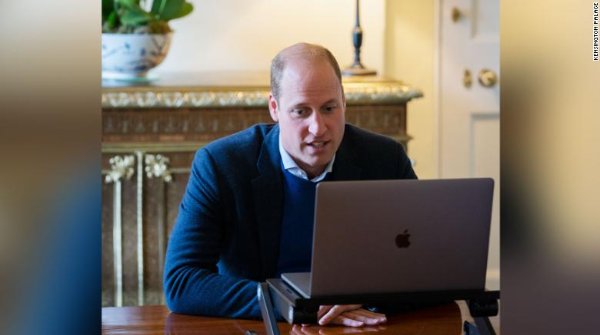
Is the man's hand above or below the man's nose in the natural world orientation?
below

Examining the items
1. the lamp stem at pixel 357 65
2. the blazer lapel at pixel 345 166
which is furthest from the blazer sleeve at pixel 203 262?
the lamp stem at pixel 357 65

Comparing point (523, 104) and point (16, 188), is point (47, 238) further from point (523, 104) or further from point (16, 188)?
point (523, 104)

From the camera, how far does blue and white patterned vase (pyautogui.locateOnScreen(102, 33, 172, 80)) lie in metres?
2.92

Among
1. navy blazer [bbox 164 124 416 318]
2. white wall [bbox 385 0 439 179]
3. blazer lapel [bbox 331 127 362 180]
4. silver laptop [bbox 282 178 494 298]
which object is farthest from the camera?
white wall [bbox 385 0 439 179]

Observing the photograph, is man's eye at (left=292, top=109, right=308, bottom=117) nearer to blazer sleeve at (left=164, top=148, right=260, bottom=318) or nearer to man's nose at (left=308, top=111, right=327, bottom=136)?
man's nose at (left=308, top=111, right=327, bottom=136)

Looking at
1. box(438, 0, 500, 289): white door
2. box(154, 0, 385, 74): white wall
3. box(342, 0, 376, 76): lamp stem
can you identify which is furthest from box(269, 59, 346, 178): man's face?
box(438, 0, 500, 289): white door

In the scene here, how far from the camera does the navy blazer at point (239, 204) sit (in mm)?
1729

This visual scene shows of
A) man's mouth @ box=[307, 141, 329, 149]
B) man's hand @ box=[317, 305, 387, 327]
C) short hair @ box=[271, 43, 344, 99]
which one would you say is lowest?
man's hand @ box=[317, 305, 387, 327]

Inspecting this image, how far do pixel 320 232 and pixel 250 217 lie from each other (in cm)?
66

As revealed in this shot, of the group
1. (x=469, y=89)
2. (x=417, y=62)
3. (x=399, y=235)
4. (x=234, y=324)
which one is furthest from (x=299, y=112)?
(x=469, y=89)

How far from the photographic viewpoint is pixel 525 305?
1.20 ft

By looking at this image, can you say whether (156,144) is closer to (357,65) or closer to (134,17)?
(134,17)

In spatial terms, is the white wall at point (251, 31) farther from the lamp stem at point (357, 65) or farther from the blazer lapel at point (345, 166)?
the blazer lapel at point (345, 166)

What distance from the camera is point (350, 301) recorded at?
1208 millimetres
